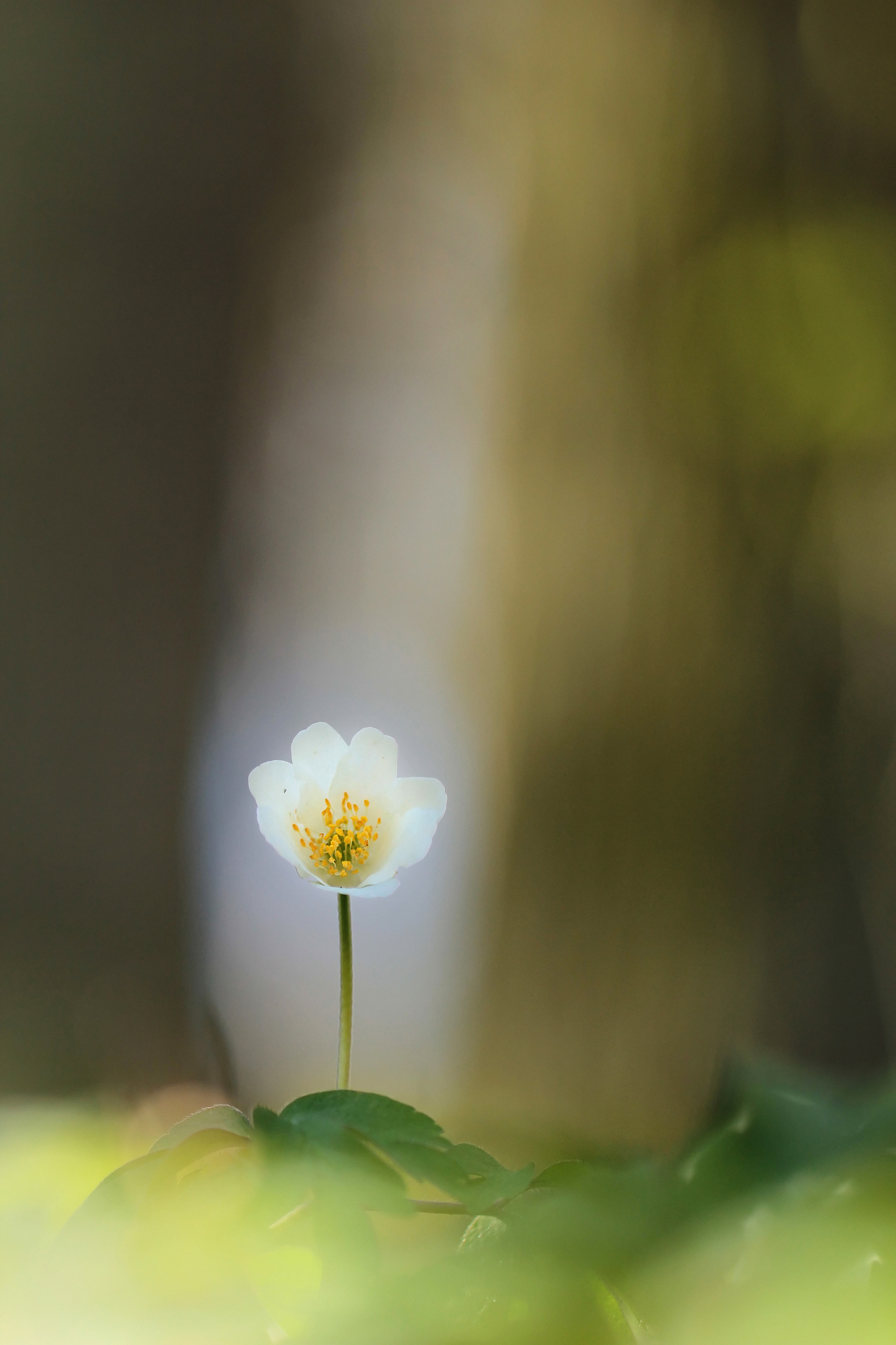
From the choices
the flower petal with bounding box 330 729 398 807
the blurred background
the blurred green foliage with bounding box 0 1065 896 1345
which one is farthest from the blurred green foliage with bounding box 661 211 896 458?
the blurred green foliage with bounding box 0 1065 896 1345

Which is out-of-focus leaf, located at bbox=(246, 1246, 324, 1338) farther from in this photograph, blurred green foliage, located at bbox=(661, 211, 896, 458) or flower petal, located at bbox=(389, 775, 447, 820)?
blurred green foliage, located at bbox=(661, 211, 896, 458)

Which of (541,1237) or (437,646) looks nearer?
(541,1237)

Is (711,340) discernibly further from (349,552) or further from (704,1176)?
(704,1176)

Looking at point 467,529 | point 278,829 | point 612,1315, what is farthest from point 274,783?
point 467,529

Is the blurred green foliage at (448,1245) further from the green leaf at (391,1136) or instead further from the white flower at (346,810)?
the white flower at (346,810)

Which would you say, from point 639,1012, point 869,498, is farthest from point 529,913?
point 869,498

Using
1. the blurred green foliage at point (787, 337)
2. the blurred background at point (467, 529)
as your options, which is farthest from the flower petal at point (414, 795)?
the blurred green foliage at point (787, 337)

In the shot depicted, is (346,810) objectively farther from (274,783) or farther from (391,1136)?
(391,1136)
